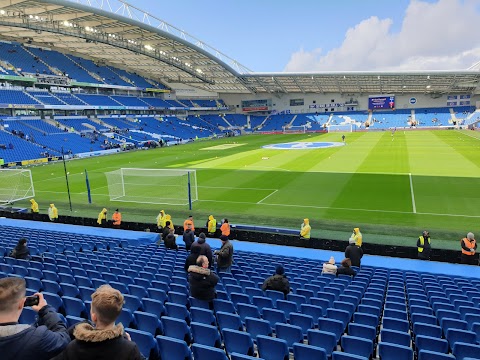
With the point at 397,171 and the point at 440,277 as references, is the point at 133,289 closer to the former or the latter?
the point at 440,277

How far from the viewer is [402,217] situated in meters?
18.8

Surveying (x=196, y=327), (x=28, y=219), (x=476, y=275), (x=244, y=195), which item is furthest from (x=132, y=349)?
(x=244, y=195)

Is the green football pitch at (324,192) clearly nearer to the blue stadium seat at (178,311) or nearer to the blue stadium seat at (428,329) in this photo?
the blue stadium seat at (428,329)

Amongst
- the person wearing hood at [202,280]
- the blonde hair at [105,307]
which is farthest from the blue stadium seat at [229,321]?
A: the blonde hair at [105,307]

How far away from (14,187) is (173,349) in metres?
28.5

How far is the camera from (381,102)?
8944 centimetres

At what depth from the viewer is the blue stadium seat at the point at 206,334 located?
514 centimetres

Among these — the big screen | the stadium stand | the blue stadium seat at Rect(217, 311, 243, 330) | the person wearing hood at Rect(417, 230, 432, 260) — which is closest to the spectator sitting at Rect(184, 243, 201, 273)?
the stadium stand

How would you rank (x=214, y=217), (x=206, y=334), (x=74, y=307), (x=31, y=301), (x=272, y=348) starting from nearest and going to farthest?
(x=31, y=301) < (x=272, y=348) < (x=206, y=334) < (x=74, y=307) < (x=214, y=217)

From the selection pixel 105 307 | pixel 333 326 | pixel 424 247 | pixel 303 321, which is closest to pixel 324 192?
pixel 424 247

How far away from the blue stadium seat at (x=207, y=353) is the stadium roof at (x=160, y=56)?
48.1 metres

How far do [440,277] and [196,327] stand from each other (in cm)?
851

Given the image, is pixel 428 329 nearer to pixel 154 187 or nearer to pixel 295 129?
pixel 154 187

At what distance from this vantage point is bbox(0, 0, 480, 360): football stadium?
5582mm
